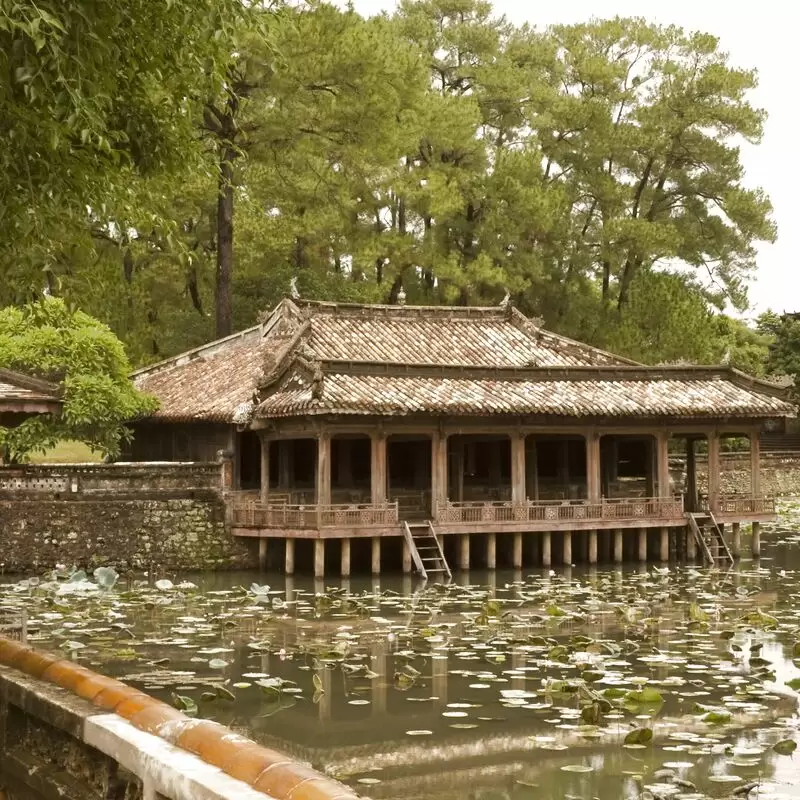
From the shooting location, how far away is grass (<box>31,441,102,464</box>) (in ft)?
126

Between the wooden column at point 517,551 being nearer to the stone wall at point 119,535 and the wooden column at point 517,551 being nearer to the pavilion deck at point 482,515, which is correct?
the pavilion deck at point 482,515

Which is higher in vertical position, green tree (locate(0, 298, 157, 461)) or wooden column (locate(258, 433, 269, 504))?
green tree (locate(0, 298, 157, 461))

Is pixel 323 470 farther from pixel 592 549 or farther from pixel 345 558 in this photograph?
pixel 592 549

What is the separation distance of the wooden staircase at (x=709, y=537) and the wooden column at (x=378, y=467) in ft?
25.6

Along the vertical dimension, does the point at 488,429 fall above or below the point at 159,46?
below

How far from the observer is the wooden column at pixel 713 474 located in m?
30.2

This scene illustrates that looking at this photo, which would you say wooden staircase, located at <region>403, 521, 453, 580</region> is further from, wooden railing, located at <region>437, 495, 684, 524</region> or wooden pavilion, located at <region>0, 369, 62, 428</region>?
wooden pavilion, located at <region>0, 369, 62, 428</region>

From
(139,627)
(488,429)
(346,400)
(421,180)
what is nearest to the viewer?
(139,627)

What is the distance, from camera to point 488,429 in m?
28.4

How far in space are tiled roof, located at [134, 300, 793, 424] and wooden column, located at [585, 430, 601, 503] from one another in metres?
0.92

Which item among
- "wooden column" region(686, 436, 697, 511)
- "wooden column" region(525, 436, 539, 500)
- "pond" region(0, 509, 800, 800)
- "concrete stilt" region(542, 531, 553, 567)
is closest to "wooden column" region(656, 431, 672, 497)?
"wooden column" region(686, 436, 697, 511)

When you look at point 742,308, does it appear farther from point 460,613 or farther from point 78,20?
point 78,20

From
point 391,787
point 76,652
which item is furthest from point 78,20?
point 76,652

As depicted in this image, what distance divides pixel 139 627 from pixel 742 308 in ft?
124
